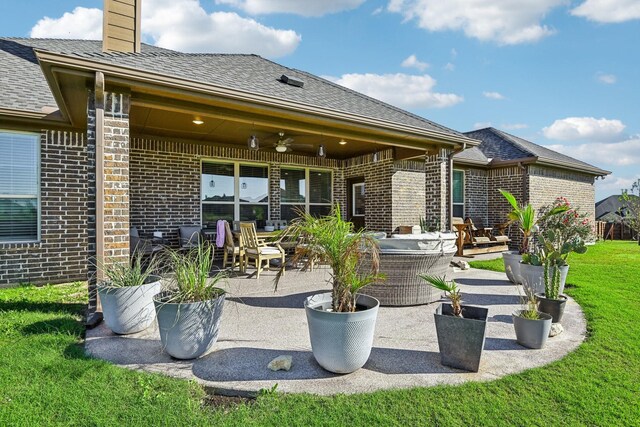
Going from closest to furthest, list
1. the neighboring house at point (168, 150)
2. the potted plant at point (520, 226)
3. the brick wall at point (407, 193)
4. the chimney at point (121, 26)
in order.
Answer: the neighboring house at point (168, 150) → the potted plant at point (520, 226) → the chimney at point (121, 26) → the brick wall at point (407, 193)

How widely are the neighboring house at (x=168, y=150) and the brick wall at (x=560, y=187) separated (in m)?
4.15

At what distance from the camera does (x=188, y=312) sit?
2746 mm

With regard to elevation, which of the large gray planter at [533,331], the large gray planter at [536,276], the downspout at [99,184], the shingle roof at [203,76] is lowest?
the large gray planter at [533,331]

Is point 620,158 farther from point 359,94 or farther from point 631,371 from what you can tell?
point 631,371

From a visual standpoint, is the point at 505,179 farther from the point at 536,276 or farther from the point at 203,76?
the point at 203,76

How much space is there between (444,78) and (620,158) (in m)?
10.7

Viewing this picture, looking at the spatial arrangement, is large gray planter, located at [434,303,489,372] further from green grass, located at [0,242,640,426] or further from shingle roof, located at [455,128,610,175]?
shingle roof, located at [455,128,610,175]

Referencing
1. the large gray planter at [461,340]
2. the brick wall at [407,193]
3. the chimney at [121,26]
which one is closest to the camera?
the large gray planter at [461,340]

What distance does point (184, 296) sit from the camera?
9.36 ft

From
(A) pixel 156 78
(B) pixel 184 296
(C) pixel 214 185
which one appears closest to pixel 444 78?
(C) pixel 214 185

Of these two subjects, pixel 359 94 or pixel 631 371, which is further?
pixel 359 94

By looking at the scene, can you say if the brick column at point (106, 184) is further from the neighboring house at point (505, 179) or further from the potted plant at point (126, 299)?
the neighboring house at point (505, 179)

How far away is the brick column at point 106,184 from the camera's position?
12.2 feet

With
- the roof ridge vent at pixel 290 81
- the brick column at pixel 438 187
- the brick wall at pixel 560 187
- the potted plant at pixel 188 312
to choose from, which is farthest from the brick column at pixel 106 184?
the brick wall at pixel 560 187
